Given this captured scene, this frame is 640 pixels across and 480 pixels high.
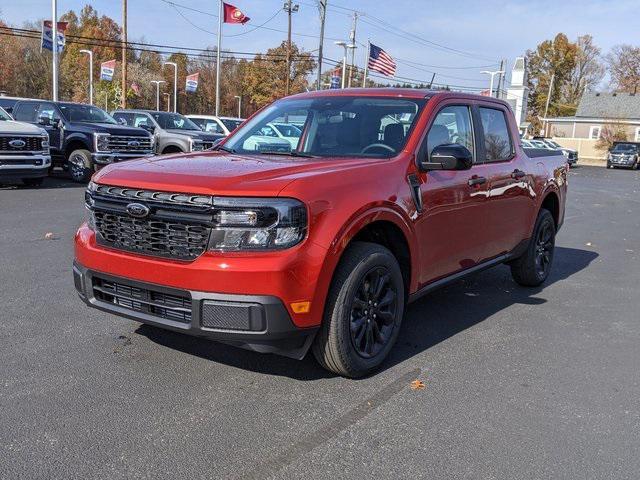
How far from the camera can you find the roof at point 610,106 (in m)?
67.1

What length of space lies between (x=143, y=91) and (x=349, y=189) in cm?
7375

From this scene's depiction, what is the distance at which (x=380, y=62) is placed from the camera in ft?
108

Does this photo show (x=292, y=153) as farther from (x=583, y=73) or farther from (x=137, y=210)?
(x=583, y=73)

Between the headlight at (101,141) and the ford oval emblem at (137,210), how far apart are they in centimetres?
1222

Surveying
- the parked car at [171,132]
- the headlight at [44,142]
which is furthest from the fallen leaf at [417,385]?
the parked car at [171,132]

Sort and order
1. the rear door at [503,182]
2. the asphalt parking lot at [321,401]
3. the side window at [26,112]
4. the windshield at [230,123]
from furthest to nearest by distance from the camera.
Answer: the windshield at [230,123], the side window at [26,112], the rear door at [503,182], the asphalt parking lot at [321,401]

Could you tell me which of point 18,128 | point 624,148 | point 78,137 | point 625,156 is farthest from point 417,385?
point 624,148

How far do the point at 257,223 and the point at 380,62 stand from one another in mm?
31517

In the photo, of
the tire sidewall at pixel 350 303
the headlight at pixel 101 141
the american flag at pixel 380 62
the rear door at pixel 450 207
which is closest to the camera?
the tire sidewall at pixel 350 303

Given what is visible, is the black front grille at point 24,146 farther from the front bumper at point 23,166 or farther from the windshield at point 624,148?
the windshield at point 624,148

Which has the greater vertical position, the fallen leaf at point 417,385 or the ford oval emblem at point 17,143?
the ford oval emblem at point 17,143

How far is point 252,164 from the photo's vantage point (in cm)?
386

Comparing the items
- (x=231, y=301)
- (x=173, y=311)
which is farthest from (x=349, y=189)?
(x=173, y=311)

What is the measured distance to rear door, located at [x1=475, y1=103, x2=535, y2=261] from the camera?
5.23 metres
